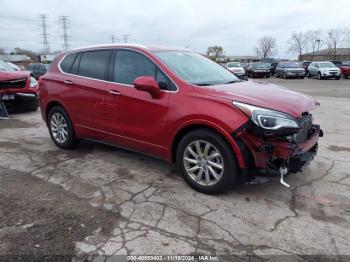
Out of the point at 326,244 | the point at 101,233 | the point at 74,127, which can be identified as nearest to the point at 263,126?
the point at 326,244

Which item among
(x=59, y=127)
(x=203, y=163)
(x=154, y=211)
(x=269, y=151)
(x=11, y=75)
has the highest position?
(x=11, y=75)

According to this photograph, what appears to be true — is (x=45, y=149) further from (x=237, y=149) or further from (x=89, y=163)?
(x=237, y=149)

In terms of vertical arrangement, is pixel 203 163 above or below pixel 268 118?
below

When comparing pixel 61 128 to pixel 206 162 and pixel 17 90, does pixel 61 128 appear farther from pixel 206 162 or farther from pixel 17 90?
pixel 17 90

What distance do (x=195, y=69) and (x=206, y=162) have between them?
140cm

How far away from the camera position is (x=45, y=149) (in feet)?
20.9

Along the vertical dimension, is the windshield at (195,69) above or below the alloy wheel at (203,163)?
above

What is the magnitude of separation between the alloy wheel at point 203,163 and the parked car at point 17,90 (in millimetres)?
7465

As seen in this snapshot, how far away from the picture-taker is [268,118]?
3.84 metres

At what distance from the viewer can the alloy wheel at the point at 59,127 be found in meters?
6.21

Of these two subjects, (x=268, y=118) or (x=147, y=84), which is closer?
(x=268, y=118)

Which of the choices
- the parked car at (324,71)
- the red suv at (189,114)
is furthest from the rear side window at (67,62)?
the parked car at (324,71)

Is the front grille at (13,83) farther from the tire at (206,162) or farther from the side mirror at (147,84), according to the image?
the tire at (206,162)

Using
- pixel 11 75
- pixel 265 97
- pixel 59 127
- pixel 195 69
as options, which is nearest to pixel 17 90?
pixel 11 75
